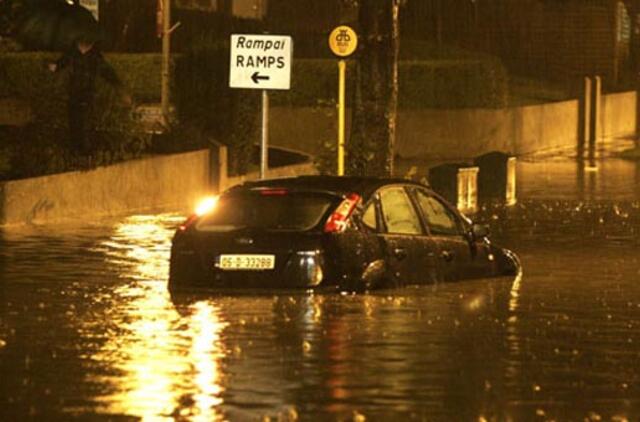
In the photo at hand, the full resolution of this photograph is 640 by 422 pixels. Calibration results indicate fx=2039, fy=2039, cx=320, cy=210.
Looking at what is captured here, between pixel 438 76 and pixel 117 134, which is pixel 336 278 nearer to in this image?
pixel 117 134

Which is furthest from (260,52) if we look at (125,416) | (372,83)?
(125,416)

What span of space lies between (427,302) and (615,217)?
1233cm

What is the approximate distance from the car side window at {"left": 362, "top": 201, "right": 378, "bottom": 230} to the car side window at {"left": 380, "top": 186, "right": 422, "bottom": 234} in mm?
178

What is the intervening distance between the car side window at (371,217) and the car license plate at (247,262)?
972mm

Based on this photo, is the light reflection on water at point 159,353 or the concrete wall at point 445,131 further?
the concrete wall at point 445,131

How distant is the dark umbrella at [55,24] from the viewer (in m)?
42.2

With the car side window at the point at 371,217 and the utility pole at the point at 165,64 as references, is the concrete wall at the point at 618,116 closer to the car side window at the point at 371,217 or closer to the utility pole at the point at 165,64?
the utility pole at the point at 165,64

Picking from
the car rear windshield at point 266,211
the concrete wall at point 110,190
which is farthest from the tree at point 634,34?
the car rear windshield at point 266,211

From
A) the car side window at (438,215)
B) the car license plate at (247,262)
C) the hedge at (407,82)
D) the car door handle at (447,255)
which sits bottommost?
the car door handle at (447,255)

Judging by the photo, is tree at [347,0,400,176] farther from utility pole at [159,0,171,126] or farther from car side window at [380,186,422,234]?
utility pole at [159,0,171,126]

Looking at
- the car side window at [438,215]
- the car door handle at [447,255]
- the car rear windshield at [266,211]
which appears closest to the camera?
the car rear windshield at [266,211]

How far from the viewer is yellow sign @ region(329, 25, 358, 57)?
27175 mm

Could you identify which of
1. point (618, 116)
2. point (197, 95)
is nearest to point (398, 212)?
point (197, 95)

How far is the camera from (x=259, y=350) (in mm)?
14148
